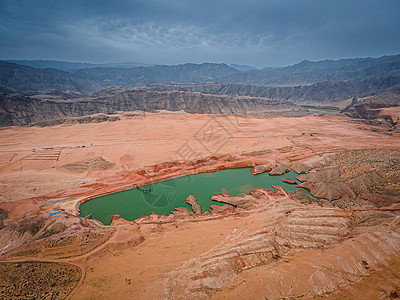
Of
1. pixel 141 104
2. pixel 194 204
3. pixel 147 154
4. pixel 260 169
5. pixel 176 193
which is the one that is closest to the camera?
pixel 194 204

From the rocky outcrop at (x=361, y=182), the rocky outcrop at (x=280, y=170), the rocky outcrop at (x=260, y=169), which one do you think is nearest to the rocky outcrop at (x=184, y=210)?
the rocky outcrop at (x=260, y=169)

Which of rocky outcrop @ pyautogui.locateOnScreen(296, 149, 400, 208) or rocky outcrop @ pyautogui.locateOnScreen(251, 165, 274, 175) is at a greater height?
rocky outcrop @ pyautogui.locateOnScreen(296, 149, 400, 208)

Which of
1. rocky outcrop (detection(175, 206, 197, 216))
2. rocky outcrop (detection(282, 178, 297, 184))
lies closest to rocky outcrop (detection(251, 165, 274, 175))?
rocky outcrop (detection(282, 178, 297, 184))

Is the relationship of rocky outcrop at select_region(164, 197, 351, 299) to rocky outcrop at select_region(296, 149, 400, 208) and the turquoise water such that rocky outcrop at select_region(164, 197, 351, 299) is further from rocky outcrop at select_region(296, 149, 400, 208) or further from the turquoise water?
the turquoise water

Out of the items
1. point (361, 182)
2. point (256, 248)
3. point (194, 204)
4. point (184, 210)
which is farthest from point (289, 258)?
point (361, 182)

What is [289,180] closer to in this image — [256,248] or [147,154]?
[256,248]

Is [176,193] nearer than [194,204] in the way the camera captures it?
No

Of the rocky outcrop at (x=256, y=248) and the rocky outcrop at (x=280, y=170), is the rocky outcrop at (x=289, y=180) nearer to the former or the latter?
the rocky outcrop at (x=280, y=170)
